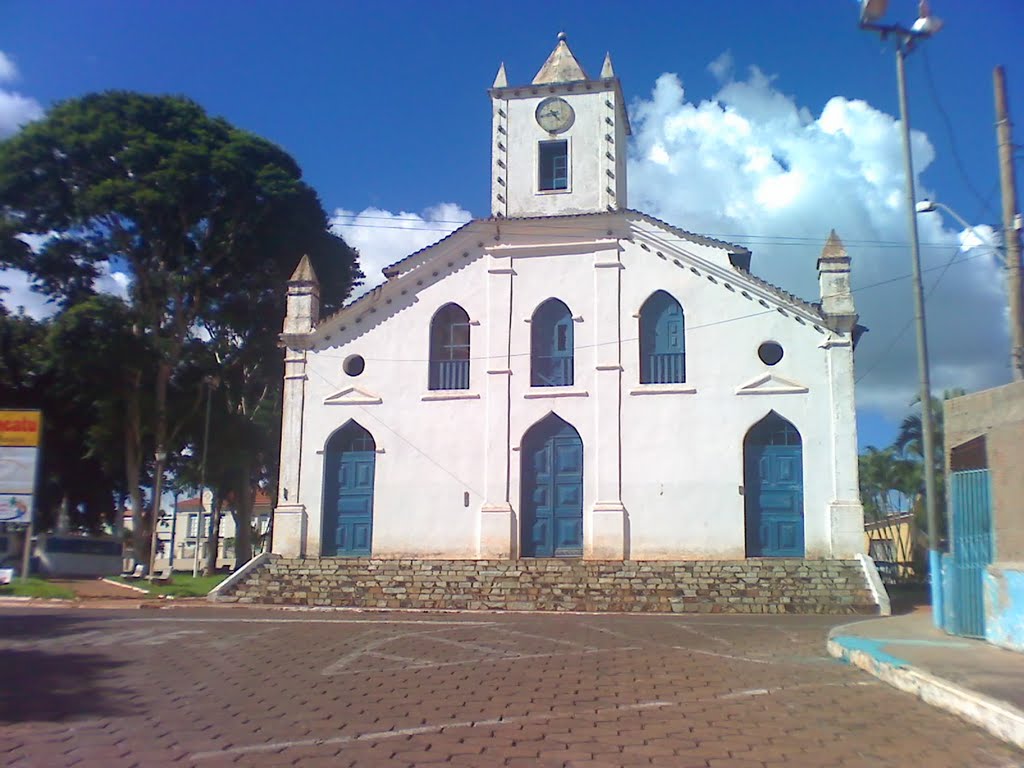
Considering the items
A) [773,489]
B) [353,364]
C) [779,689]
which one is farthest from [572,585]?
[779,689]

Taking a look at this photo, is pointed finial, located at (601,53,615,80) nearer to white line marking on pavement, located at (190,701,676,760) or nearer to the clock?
the clock

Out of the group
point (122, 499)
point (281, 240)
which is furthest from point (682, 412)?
point (122, 499)

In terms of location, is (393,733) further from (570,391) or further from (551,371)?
(551,371)

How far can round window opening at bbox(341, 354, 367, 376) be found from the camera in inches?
944

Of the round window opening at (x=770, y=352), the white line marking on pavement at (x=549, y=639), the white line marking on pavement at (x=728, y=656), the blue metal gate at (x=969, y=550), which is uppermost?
the round window opening at (x=770, y=352)

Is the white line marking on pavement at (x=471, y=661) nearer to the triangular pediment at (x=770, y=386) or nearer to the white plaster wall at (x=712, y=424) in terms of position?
the white plaster wall at (x=712, y=424)

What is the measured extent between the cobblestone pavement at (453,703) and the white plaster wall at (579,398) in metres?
7.62

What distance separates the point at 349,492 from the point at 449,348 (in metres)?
4.28

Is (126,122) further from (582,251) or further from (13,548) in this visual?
(582,251)

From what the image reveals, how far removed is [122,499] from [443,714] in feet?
101

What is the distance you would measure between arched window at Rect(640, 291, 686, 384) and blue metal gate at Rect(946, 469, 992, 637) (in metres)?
10.1

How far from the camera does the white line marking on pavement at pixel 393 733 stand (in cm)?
662

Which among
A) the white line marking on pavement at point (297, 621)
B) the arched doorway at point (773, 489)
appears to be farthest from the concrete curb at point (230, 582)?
the arched doorway at point (773, 489)

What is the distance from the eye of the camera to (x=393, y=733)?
7.14 meters
